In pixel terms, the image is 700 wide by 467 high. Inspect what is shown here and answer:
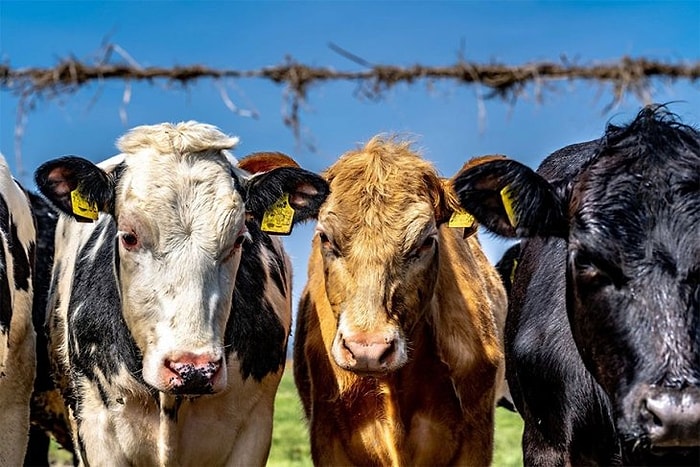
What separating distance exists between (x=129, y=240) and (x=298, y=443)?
826 cm

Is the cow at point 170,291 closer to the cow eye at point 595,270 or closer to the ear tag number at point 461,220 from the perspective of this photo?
the ear tag number at point 461,220

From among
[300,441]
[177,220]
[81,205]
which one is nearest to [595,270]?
[177,220]

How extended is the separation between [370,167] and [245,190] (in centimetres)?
94

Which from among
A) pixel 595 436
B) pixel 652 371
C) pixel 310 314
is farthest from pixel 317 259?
pixel 652 371

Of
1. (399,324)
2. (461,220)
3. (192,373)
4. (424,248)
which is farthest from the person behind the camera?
(461,220)

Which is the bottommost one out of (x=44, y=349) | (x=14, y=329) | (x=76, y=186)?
(x=44, y=349)

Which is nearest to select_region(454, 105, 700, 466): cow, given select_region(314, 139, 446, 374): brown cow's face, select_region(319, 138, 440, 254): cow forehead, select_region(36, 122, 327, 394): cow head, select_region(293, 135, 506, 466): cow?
select_region(314, 139, 446, 374): brown cow's face

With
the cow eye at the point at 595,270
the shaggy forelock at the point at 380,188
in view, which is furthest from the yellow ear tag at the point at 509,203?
the shaggy forelock at the point at 380,188

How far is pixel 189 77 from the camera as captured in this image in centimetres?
1119

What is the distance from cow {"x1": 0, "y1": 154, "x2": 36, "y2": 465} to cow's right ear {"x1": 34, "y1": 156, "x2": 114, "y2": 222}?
0.70 m

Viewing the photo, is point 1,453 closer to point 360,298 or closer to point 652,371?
point 360,298

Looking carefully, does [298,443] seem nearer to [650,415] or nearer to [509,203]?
[509,203]

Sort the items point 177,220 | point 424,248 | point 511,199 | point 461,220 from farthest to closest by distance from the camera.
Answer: point 461,220 < point 424,248 < point 177,220 < point 511,199

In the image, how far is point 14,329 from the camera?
7258mm
